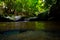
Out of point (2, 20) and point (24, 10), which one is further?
point (24, 10)

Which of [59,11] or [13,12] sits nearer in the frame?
[59,11]

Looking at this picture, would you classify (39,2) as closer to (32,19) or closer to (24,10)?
(24,10)

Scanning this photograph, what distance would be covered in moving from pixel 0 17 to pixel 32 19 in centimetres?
299

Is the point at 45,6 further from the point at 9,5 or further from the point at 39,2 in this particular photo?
the point at 9,5

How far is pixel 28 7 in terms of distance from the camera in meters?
17.5

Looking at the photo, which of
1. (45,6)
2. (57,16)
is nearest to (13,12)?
(45,6)

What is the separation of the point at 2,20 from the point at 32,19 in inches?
109

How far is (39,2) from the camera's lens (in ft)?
63.5

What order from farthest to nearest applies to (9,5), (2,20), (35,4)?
1. (35,4)
2. (9,5)
3. (2,20)

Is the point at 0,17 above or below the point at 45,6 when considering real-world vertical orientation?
below

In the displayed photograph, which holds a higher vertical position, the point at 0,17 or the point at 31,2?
the point at 31,2

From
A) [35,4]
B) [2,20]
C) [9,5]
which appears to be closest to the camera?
[2,20]

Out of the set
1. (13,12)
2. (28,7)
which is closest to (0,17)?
(13,12)

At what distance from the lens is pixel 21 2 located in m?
17.5
